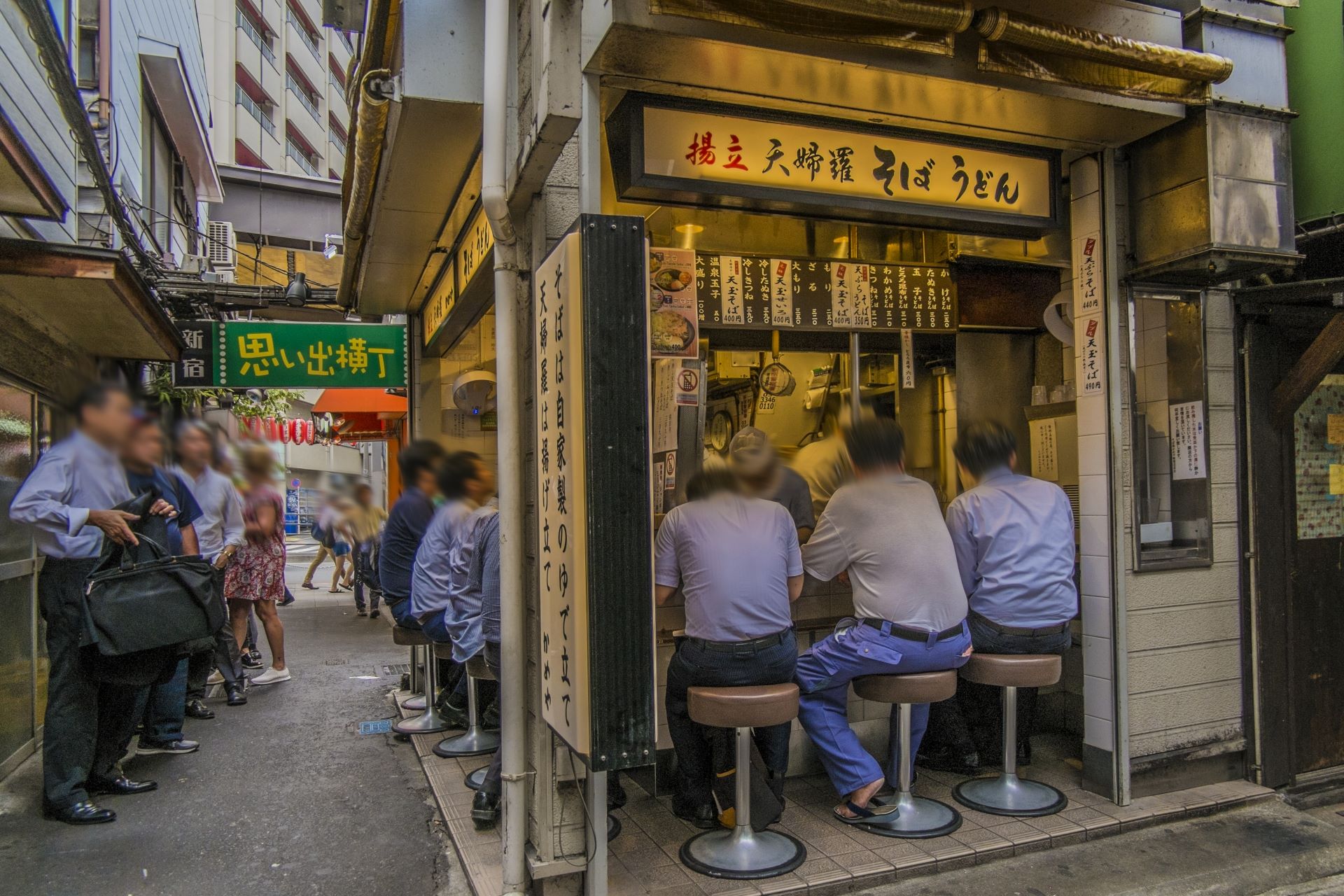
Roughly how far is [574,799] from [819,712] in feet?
4.75

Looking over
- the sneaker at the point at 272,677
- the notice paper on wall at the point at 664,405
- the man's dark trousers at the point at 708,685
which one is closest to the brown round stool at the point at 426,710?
the sneaker at the point at 272,677

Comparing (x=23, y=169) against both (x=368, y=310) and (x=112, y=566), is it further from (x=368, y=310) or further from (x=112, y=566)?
(x=368, y=310)

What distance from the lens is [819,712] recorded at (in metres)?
4.56

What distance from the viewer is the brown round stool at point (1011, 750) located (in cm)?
465

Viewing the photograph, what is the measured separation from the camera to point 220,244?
15375 millimetres

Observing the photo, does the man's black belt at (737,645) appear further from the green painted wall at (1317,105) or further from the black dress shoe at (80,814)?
the green painted wall at (1317,105)

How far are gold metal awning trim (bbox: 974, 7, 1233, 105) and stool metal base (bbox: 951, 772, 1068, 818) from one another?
390cm

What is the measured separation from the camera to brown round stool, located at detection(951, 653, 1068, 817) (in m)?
4.65

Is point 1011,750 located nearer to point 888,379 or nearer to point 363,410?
point 888,379

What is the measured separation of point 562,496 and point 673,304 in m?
1.44

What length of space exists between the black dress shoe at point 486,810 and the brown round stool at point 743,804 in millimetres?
1117

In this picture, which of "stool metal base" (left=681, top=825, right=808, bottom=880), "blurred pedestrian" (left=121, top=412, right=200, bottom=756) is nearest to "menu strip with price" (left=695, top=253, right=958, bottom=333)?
"stool metal base" (left=681, top=825, right=808, bottom=880)

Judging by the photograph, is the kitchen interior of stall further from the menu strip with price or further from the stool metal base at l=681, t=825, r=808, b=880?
the stool metal base at l=681, t=825, r=808, b=880

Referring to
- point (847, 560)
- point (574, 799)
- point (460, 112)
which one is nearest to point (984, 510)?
point (847, 560)
